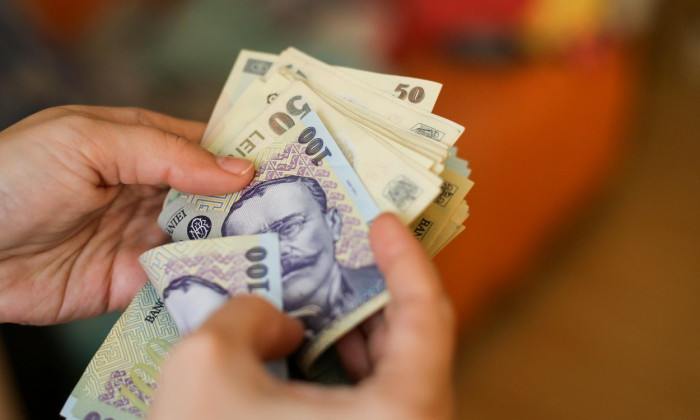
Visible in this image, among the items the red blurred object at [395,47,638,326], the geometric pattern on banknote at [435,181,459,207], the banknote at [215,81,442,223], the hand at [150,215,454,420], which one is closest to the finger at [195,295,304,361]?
the hand at [150,215,454,420]

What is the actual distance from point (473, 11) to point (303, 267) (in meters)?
1.42

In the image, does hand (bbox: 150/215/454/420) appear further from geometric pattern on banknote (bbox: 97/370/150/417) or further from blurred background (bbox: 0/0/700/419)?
blurred background (bbox: 0/0/700/419)

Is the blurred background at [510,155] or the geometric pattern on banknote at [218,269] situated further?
the blurred background at [510,155]

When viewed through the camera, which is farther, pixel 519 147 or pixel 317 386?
pixel 519 147

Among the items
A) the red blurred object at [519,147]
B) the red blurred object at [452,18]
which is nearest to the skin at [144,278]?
the red blurred object at [519,147]

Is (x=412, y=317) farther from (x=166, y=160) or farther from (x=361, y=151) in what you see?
(x=166, y=160)

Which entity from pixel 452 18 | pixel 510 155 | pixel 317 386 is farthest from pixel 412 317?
pixel 452 18

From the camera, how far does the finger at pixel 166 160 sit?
3.10ft

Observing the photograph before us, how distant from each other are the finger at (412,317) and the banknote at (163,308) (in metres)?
0.23

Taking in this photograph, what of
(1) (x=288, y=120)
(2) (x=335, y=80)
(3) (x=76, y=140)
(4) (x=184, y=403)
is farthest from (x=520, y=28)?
(4) (x=184, y=403)

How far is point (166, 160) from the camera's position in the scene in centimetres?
95

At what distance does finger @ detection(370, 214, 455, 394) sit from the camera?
60 cm

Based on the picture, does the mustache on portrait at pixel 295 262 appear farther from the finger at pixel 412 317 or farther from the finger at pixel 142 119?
the finger at pixel 142 119

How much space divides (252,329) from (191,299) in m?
0.25
